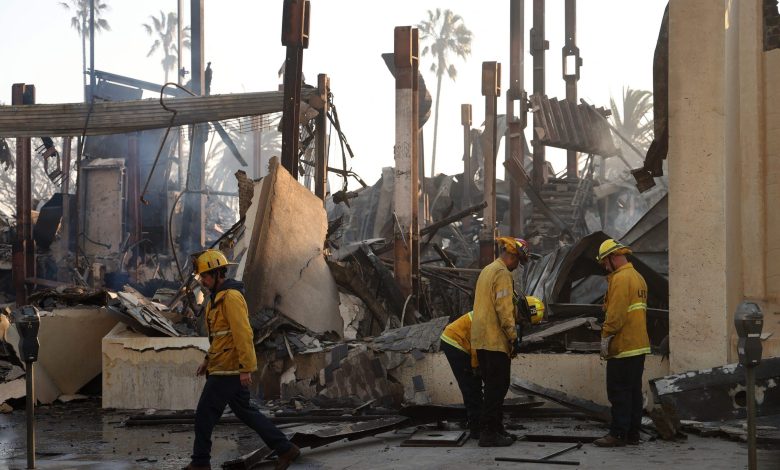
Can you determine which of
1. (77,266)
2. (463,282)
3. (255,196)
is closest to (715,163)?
(255,196)

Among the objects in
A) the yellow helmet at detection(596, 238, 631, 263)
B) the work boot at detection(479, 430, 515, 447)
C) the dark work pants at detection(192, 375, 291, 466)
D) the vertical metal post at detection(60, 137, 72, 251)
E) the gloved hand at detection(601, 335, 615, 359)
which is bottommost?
the work boot at detection(479, 430, 515, 447)

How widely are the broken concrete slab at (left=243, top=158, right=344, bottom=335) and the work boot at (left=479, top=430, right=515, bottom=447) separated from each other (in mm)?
4417

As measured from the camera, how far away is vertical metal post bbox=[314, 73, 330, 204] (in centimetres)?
1579

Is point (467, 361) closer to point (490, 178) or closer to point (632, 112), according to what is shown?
point (490, 178)

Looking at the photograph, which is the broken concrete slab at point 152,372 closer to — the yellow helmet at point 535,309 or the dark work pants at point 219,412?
the dark work pants at point 219,412

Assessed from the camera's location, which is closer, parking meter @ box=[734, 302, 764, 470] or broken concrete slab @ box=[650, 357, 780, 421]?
parking meter @ box=[734, 302, 764, 470]

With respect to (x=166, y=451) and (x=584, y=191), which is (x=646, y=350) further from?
(x=584, y=191)

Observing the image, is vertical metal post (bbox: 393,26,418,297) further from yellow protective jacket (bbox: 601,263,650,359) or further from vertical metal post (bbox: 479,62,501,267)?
yellow protective jacket (bbox: 601,263,650,359)

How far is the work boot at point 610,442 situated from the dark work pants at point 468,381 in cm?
110

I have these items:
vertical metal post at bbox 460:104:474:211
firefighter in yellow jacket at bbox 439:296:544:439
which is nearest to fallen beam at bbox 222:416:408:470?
firefighter in yellow jacket at bbox 439:296:544:439

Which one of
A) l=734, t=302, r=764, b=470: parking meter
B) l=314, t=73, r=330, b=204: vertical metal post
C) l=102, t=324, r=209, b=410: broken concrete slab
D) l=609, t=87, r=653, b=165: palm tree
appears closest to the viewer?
l=734, t=302, r=764, b=470: parking meter

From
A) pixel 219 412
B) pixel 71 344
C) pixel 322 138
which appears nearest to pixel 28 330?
pixel 219 412

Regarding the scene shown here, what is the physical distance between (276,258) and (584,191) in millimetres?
16698

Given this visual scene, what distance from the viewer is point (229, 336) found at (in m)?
7.68
